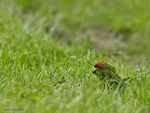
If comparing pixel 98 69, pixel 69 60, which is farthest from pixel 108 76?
pixel 69 60

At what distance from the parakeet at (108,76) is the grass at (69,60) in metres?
0.09

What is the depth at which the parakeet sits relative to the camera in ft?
11.0

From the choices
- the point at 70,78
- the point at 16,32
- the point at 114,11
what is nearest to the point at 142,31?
the point at 114,11

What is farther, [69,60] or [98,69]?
[69,60]

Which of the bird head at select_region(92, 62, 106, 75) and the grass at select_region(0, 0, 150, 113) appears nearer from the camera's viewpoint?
the grass at select_region(0, 0, 150, 113)

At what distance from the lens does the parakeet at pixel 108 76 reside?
3350 millimetres

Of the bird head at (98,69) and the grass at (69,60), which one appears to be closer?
the grass at (69,60)

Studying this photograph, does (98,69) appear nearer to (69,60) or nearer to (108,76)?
(108,76)

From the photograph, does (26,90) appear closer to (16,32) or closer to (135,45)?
(16,32)

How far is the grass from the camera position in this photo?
271 cm

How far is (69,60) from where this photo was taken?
3.98 m

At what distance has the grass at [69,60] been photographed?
271cm

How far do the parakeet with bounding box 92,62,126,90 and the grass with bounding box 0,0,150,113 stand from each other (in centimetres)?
9

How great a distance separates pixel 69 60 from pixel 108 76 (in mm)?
750
